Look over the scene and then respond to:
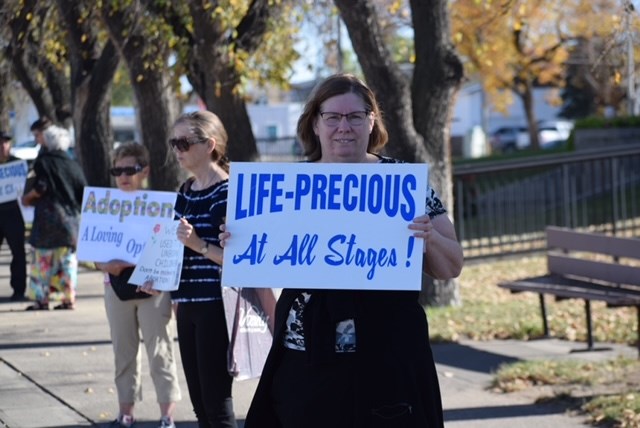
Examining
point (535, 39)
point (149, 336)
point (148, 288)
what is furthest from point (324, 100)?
point (535, 39)

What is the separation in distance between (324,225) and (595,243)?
641 centimetres

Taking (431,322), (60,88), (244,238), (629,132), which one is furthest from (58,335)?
(629,132)

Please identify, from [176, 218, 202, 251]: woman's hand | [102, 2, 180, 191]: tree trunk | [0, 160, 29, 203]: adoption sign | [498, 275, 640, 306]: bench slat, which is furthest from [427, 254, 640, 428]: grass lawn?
[0, 160, 29, 203]: adoption sign

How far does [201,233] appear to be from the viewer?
5.45 m

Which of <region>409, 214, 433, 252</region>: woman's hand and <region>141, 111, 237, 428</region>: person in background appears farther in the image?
<region>141, 111, 237, 428</region>: person in background

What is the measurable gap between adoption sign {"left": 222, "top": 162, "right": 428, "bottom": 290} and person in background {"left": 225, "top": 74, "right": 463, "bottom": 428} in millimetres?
71

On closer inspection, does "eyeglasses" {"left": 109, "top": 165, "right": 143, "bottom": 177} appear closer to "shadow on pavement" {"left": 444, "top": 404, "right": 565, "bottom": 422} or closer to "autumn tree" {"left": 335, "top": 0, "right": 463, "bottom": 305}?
"shadow on pavement" {"left": 444, "top": 404, "right": 565, "bottom": 422}

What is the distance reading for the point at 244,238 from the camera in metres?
4.14

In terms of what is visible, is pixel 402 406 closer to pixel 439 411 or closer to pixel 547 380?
pixel 439 411

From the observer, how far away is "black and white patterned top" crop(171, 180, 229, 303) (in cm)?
546

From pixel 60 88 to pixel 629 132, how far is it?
1313cm

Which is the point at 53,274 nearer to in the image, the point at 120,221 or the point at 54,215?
the point at 54,215

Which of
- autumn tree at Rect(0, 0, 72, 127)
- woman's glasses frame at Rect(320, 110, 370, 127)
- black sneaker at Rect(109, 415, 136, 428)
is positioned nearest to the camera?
woman's glasses frame at Rect(320, 110, 370, 127)

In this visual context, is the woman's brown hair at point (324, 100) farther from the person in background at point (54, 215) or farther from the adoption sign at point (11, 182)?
the adoption sign at point (11, 182)
